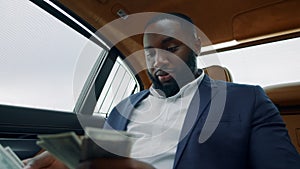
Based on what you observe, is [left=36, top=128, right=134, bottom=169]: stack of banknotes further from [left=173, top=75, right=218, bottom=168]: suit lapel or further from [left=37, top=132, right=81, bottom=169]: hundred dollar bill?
[left=173, top=75, right=218, bottom=168]: suit lapel

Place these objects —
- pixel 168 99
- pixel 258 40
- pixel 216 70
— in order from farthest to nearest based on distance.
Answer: pixel 258 40 < pixel 216 70 < pixel 168 99

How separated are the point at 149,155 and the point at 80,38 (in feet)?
3.97

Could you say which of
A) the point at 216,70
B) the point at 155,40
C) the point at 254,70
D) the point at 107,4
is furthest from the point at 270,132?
the point at 107,4

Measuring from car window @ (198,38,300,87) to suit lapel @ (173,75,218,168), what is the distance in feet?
2.28

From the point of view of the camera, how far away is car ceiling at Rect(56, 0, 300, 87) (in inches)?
74.0

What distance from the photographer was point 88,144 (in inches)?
20.7

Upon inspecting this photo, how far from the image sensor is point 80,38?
2098 millimetres

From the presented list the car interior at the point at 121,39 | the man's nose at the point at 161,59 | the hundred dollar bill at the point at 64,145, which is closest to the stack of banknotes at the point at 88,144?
the hundred dollar bill at the point at 64,145

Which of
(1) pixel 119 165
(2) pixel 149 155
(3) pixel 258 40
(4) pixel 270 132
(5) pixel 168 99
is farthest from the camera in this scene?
(3) pixel 258 40

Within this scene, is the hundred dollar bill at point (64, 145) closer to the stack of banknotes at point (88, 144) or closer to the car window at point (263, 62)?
the stack of banknotes at point (88, 144)

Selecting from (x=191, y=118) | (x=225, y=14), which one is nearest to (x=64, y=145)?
(x=191, y=118)

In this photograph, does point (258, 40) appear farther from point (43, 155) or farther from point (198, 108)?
point (43, 155)

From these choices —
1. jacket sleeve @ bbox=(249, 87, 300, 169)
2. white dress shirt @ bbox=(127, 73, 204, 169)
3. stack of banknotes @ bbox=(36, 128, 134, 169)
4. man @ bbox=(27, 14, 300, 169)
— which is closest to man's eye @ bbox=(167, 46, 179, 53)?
man @ bbox=(27, 14, 300, 169)

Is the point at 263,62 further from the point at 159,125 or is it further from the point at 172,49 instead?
the point at 159,125
